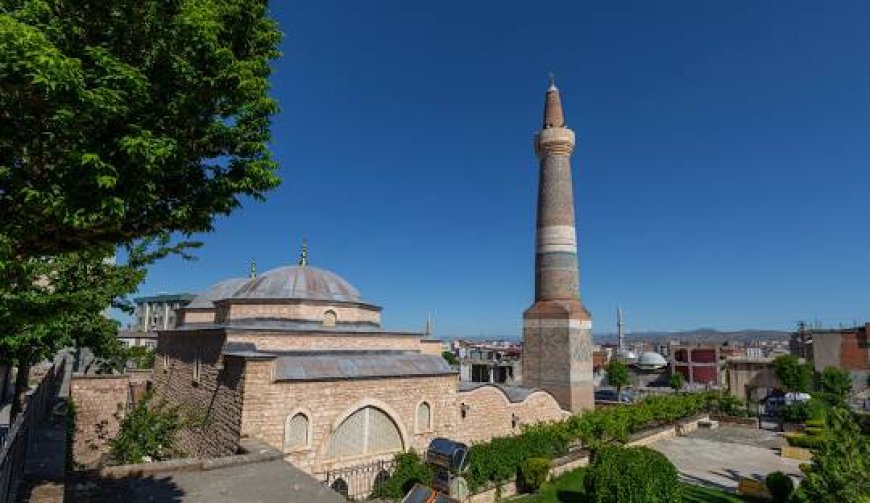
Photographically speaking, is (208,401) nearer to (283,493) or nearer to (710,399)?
(283,493)

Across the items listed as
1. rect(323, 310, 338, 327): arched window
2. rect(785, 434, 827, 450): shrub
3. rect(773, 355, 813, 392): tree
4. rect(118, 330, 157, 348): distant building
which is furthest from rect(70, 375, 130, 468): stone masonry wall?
rect(118, 330, 157, 348): distant building

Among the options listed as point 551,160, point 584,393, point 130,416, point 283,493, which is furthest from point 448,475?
point 551,160

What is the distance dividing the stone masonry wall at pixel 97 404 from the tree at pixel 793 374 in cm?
3320

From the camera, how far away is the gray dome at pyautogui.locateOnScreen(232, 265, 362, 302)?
55.8 feet

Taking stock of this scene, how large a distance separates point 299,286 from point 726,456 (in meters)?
17.0

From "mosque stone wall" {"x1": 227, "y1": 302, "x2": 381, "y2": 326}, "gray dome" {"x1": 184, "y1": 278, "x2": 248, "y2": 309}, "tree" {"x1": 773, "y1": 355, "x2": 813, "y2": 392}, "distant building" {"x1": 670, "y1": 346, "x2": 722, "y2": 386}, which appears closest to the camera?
"mosque stone wall" {"x1": 227, "y1": 302, "x2": 381, "y2": 326}

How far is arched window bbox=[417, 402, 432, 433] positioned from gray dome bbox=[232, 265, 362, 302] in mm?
5042

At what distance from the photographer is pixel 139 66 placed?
12.1 ft

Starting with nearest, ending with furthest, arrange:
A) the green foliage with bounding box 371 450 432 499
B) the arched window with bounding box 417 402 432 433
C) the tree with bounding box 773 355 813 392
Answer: the green foliage with bounding box 371 450 432 499 < the arched window with bounding box 417 402 432 433 < the tree with bounding box 773 355 813 392

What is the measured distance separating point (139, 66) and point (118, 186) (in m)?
0.93

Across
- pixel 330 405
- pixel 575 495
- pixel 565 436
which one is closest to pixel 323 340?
pixel 330 405

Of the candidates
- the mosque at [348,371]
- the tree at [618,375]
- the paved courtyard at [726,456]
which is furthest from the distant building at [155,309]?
the paved courtyard at [726,456]

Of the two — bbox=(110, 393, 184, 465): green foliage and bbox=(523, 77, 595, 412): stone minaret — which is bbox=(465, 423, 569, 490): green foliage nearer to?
bbox=(523, 77, 595, 412): stone minaret

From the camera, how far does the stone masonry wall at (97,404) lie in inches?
655
